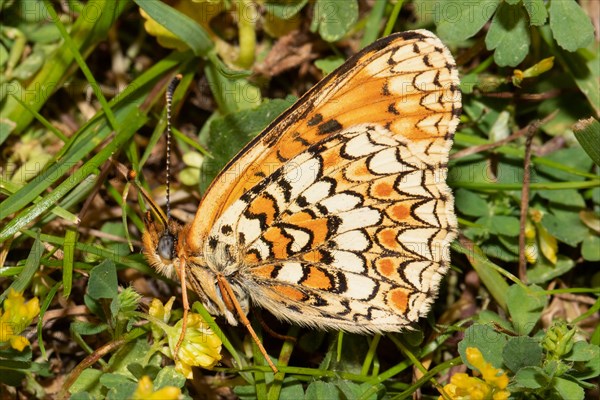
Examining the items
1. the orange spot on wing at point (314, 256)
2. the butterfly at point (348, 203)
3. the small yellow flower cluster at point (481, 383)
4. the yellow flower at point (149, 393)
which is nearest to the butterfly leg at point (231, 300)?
the butterfly at point (348, 203)

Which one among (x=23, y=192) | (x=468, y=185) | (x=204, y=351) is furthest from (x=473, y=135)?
(x=23, y=192)

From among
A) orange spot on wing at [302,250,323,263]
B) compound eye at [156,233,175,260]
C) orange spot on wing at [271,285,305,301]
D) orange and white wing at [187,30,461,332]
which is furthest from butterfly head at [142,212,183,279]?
orange spot on wing at [302,250,323,263]

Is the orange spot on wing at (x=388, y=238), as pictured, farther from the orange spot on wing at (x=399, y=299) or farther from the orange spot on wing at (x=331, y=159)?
the orange spot on wing at (x=331, y=159)

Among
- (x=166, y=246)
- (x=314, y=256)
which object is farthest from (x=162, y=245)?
(x=314, y=256)

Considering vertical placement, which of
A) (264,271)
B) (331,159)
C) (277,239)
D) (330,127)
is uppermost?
(330,127)

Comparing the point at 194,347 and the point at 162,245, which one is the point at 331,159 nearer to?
the point at 162,245

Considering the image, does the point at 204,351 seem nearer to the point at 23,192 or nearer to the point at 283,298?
the point at 283,298
